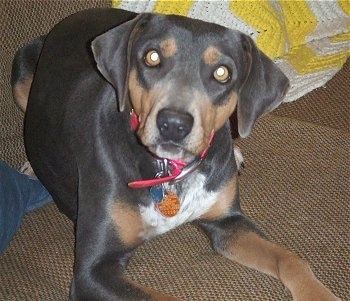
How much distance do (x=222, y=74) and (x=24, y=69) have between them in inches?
47.6

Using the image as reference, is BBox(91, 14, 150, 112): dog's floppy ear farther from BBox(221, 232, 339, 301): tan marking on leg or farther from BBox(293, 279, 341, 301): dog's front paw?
BBox(293, 279, 341, 301): dog's front paw

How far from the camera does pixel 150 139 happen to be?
254 cm

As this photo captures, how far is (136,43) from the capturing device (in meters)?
2.65

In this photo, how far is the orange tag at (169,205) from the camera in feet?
9.36

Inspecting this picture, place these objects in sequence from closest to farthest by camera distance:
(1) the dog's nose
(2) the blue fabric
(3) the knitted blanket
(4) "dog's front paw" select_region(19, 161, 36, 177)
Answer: (1) the dog's nose, (2) the blue fabric, (4) "dog's front paw" select_region(19, 161, 36, 177), (3) the knitted blanket

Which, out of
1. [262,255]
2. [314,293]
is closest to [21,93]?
[262,255]

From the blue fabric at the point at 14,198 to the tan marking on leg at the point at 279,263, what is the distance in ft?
2.78

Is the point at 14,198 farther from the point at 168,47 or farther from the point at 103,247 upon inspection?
the point at 168,47

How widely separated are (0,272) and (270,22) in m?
1.84

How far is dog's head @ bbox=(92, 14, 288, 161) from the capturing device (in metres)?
2.49

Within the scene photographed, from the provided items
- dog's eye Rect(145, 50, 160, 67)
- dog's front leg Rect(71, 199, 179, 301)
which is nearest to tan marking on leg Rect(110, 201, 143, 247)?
dog's front leg Rect(71, 199, 179, 301)

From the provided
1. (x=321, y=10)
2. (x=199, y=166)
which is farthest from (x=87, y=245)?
(x=321, y=10)

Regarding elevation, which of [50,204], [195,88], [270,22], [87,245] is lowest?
[50,204]

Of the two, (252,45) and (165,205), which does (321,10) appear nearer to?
(252,45)
